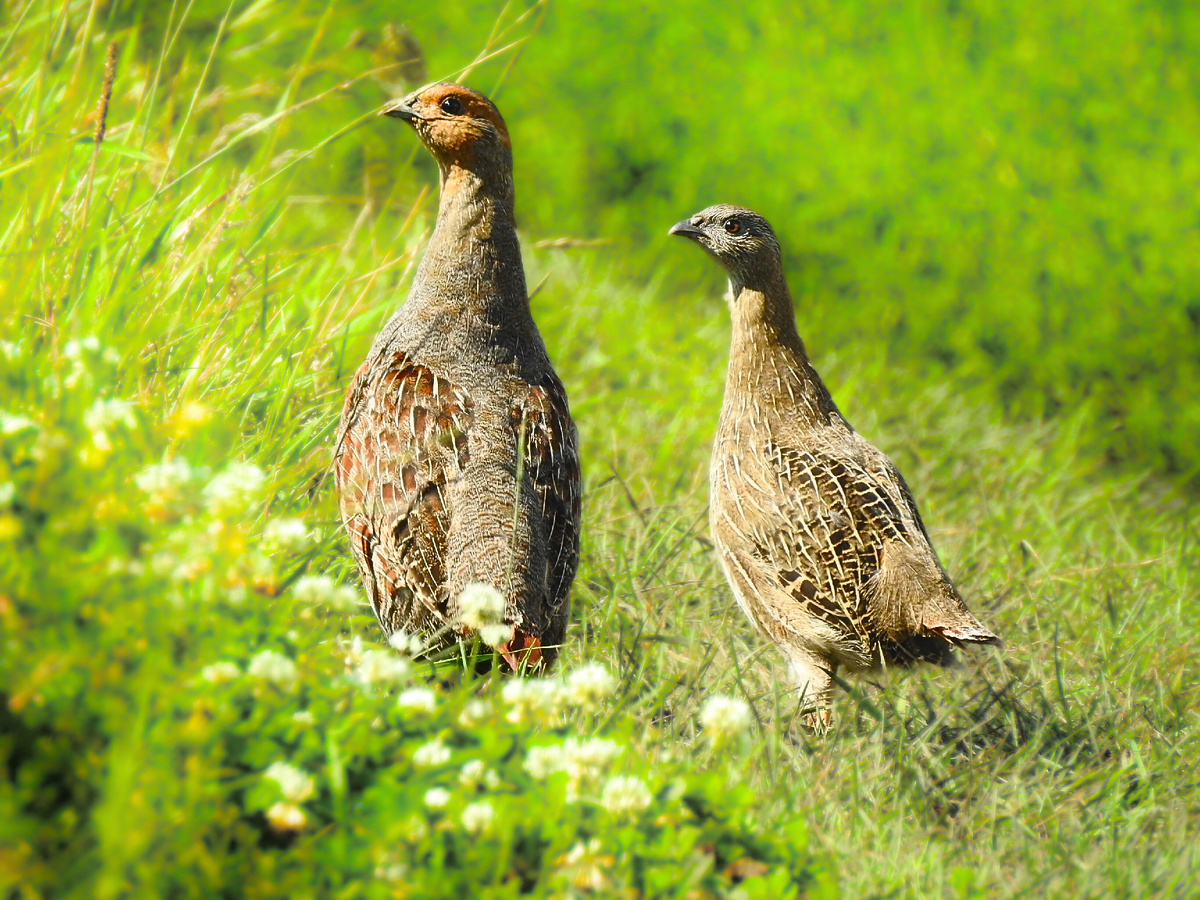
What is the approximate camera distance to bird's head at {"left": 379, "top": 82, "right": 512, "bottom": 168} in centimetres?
361

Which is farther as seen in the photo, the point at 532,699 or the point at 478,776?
the point at 532,699

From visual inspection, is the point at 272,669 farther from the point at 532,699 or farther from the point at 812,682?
the point at 812,682

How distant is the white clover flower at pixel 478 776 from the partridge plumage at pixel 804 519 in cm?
169

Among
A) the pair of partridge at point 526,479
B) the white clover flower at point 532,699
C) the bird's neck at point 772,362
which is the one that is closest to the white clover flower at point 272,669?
the white clover flower at point 532,699

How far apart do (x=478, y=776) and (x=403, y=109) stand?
2426 mm

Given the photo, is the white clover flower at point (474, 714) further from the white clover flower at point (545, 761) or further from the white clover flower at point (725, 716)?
the white clover flower at point (725, 716)

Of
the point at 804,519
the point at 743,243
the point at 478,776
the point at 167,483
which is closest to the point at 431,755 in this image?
the point at 478,776

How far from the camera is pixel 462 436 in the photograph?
10.6ft

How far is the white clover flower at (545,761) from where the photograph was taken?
1.91 meters

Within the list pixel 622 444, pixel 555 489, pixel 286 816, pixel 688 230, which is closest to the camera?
pixel 286 816

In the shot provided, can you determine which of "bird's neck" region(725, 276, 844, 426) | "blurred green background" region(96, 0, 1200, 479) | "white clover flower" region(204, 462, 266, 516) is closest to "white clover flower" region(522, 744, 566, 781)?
"white clover flower" region(204, 462, 266, 516)

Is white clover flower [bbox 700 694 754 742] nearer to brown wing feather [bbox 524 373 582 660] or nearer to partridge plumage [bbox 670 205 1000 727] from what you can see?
brown wing feather [bbox 524 373 582 660]

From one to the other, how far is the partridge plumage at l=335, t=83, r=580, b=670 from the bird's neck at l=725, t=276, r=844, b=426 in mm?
740

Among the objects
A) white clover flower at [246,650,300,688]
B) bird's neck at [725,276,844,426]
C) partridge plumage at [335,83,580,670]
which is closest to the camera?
white clover flower at [246,650,300,688]
